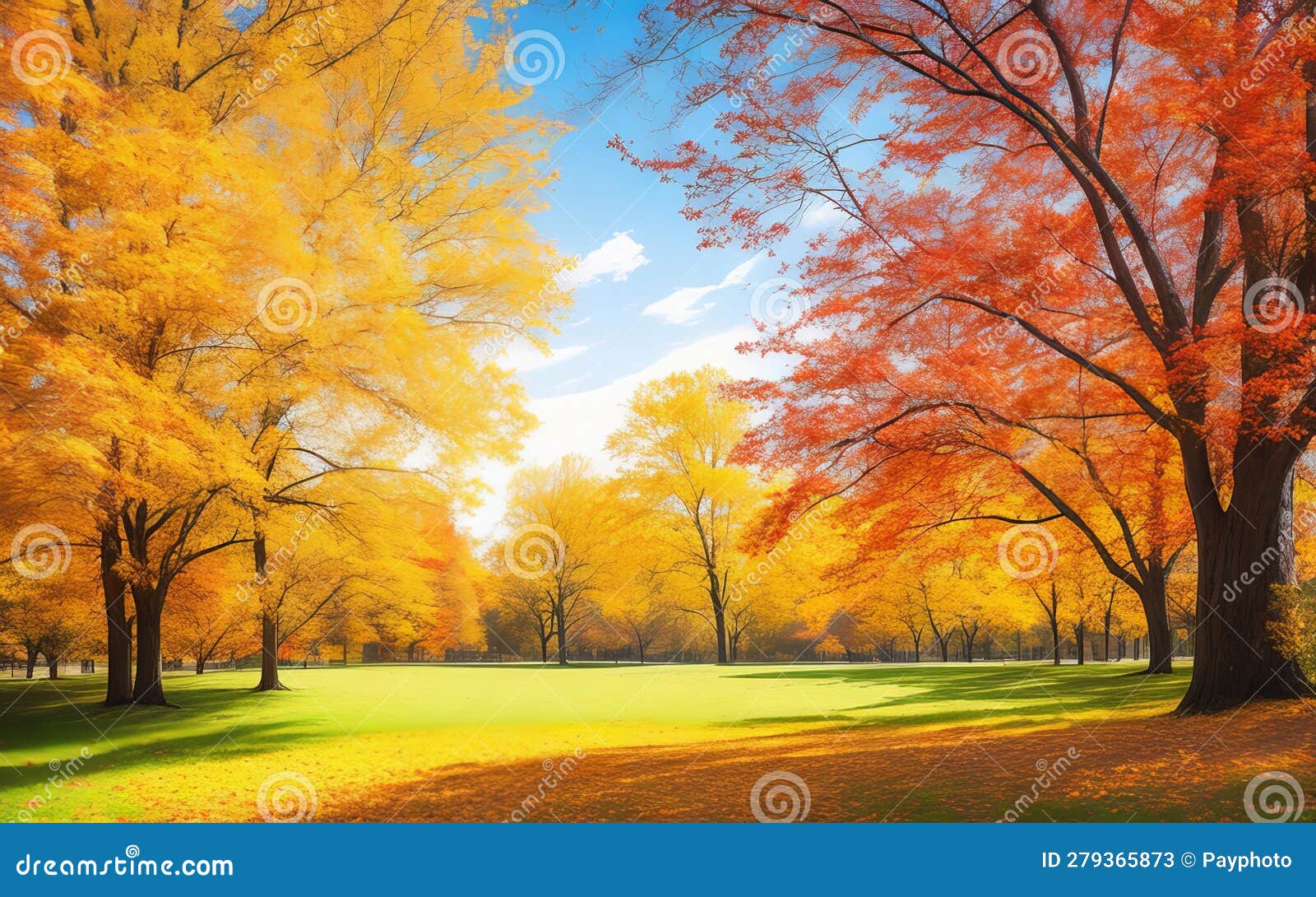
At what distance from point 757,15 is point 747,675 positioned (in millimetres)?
22032

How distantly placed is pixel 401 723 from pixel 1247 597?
560 inches

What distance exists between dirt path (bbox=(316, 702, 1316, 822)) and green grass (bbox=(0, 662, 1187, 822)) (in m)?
1.36

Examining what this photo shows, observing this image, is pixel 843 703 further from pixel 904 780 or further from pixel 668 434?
pixel 668 434

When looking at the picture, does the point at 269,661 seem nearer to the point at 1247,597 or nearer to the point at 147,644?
the point at 147,644

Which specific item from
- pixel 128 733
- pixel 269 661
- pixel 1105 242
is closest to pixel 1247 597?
pixel 1105 242

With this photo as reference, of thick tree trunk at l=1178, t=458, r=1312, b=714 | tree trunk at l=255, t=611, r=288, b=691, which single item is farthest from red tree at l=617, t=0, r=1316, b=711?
tree trunk at l=255, t=611, r=288, b=691

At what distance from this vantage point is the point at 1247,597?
35.6 feet

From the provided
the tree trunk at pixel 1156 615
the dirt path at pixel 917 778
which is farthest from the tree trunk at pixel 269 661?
the tree trunk at pixel 1156 615

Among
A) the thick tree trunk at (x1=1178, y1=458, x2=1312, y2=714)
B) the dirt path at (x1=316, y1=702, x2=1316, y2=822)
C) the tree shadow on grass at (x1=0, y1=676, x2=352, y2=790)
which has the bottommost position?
the tree shadow on grass at (x1=0, y1=676, x2=352, y2=790)

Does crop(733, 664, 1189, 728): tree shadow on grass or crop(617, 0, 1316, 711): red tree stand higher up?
crop(617, 0, 1316, 711): red tree

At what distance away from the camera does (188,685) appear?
87.0 feet

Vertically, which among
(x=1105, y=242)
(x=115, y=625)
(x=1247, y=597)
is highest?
(x=1105, y=242)

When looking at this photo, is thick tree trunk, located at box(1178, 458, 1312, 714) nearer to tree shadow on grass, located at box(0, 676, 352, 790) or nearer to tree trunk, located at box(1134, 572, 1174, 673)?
tree trunk, located at box(1134, 572, 1174, 673)

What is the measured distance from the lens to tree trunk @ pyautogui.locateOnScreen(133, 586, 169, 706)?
55.8 feet
